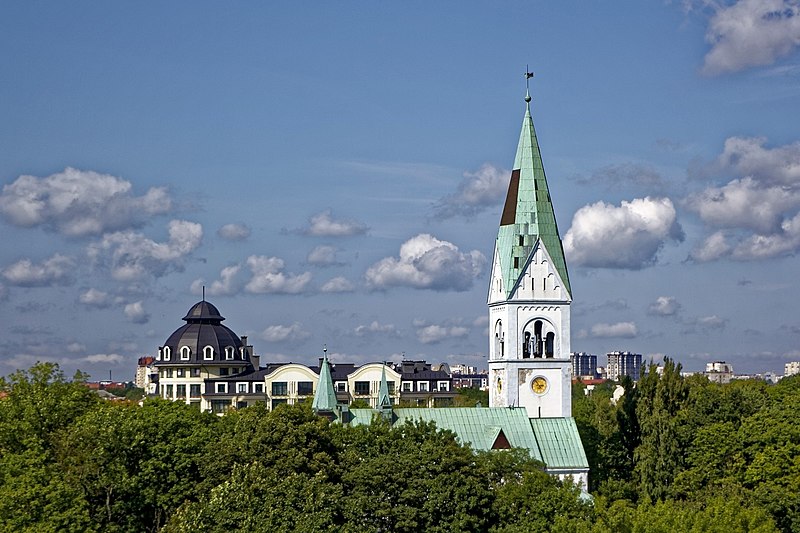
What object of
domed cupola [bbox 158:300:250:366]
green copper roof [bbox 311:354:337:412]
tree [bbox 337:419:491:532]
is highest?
domed cupola [bbox 158:300:250:366]

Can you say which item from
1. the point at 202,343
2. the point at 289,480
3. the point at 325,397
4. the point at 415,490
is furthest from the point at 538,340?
the point at 202,343

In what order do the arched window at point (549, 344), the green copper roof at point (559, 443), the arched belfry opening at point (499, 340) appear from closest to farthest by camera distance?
the green copper roof at point (559, 443) → the arched window at point (549, 344) → the arched belfry opening at point (499, 340)

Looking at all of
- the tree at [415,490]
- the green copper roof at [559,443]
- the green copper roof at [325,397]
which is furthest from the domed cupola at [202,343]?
the tree at [415,490]

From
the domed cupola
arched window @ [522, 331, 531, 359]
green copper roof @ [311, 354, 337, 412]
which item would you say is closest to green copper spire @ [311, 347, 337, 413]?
green copper roof @ [311, 354, 337, 412]

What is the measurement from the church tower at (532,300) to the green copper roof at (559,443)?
1.22 meters

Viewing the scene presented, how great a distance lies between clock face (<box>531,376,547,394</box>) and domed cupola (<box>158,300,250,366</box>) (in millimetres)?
97763

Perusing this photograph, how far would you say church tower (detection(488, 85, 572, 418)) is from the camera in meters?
84.7

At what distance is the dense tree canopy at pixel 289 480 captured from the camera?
60500mm

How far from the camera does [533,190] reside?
85688 millimetres

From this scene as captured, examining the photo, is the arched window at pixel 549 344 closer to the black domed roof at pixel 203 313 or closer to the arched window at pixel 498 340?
the arched window at pixel 498 340

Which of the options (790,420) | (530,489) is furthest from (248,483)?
(790,420)

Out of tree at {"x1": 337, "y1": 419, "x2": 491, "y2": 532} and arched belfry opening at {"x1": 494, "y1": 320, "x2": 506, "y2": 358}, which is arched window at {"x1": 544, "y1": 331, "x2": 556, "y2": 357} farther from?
tree at {"x1": 337, "y1": 419, "x2": 491, "y2": 532}

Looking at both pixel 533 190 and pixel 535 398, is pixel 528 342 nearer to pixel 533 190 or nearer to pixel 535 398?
pixel 535 398

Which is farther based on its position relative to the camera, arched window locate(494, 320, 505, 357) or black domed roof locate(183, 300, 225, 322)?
black domed roof locate(183, 300, 225, 322)
